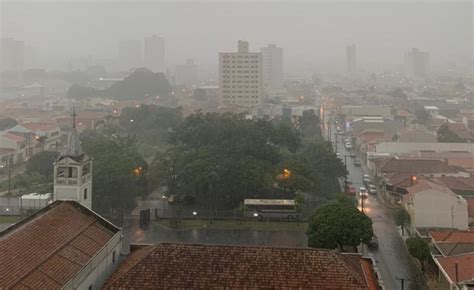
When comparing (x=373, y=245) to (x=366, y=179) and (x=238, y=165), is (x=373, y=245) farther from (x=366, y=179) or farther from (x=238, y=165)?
(x=366, y=179)

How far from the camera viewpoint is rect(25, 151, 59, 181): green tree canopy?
28922mm

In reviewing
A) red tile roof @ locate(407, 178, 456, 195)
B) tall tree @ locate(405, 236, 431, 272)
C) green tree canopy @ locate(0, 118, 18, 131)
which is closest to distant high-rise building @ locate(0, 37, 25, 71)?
green tree canopy @ locate(0, 118, 18, 131)

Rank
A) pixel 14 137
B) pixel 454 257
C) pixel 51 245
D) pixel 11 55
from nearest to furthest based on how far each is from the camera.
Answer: pixel 51 245
pixel 454 257
pixel 14 137
pixel 11 55

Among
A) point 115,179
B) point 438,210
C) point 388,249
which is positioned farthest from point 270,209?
point 115,179

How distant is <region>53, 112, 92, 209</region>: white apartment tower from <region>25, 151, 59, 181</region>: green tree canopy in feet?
50.5

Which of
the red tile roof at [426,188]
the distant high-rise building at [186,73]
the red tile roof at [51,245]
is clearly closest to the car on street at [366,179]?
the red tile roof at [426,188]

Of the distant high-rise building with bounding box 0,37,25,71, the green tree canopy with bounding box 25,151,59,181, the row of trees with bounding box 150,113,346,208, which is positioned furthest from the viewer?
the distant high-rise building with bounding box 0,37,25,71

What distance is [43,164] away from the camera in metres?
29.3

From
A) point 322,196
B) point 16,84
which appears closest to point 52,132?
point 322,196

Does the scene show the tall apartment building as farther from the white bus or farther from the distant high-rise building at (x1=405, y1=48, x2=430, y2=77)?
the distant high-rise building at (x1=405, y1=48, x2=430, y2=77)

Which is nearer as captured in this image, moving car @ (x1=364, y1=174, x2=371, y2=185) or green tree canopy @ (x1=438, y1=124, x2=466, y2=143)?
moving car @ (x1=364, y1=174, x2=371, y2=185)

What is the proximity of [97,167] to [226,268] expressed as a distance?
45.9 ft

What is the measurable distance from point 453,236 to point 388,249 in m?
2.42

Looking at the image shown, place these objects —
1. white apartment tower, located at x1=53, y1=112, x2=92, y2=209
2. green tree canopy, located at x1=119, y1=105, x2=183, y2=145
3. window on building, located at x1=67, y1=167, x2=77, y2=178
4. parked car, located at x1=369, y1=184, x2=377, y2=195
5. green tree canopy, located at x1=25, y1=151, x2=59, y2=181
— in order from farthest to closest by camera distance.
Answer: green tree canopy, located at x1=119, y1=105, x2=183, y2=145
green tree canopy, located at x1=25, y1=151, x2=59, y2=181
parked car, located at x1=369, y1=184, x2=377, y2=195
window on building, located at x1=67, y1=167, x2=77, y2=178
white apartment tower, located at x1=53, y1=112, x2=92, y2=209
